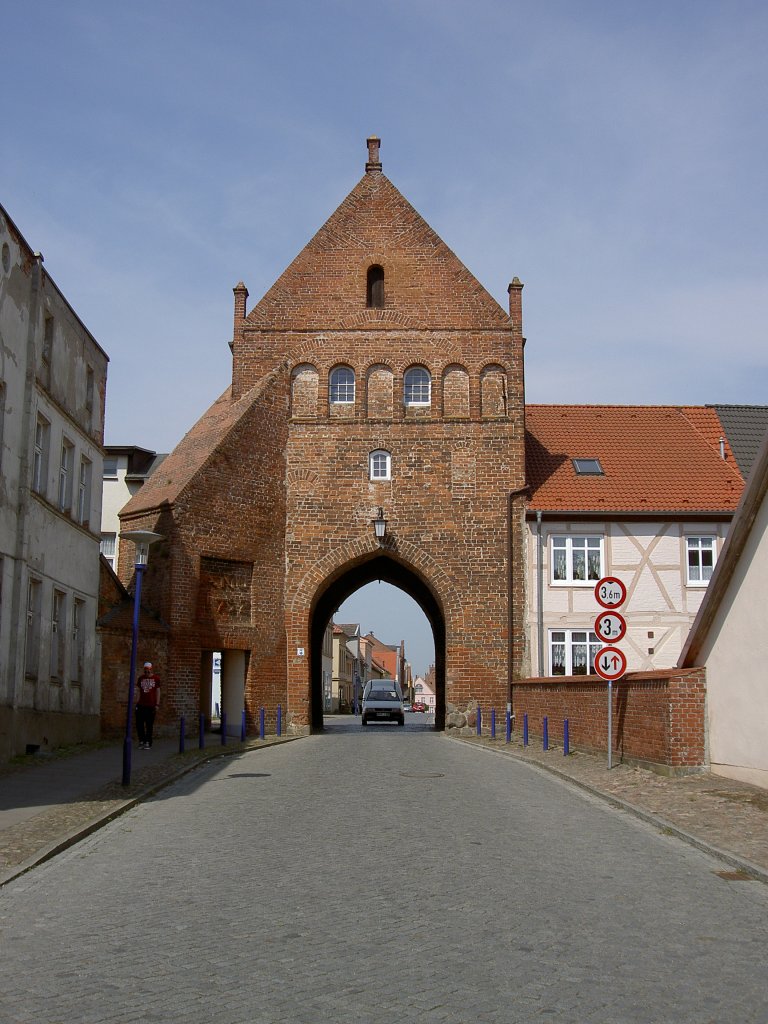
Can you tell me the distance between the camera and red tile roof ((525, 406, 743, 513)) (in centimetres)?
3062

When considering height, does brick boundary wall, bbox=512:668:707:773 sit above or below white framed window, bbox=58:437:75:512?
below

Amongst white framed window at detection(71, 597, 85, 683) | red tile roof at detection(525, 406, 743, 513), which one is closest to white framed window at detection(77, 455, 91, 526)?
white framed window at detection(71, 597, 85, 683)

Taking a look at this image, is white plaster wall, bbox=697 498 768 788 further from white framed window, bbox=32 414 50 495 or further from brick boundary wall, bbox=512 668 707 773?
white framed window, bbox=32 414 50 495

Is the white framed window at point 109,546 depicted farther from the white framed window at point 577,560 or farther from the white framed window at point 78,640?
the white framed window at point 78,640

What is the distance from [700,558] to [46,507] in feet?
57.9

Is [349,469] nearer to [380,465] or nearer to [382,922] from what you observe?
[380,465]

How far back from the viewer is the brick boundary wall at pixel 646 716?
15.2 metres

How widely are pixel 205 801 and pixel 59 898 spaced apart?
5773mm

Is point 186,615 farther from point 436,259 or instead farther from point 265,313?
point 436,259

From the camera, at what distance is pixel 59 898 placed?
8.01 m

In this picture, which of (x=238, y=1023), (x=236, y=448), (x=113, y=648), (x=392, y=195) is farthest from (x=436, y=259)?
(x=238, y=1023)

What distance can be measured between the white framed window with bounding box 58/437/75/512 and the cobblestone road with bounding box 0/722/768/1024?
34.4 feet

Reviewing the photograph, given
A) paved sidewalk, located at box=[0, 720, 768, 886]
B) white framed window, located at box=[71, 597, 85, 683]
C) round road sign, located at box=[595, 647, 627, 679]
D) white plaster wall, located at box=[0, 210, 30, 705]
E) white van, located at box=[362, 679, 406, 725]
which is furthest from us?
white van, located at box=[362, 679, 406, 725]

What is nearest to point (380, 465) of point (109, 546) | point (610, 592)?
point (610, 592)
